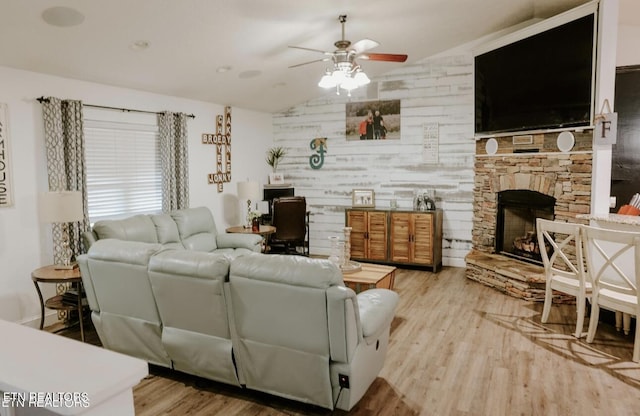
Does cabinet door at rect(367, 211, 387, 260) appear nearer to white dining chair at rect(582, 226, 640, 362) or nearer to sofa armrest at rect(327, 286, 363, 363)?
white dining chair at rect(582, 226, 640, 362)

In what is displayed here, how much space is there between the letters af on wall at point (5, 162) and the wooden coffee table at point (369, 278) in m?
3.13

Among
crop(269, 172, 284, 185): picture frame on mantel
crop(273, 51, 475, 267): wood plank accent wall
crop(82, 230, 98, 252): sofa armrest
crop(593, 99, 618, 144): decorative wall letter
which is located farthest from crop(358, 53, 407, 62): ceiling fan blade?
crop(269, 172, 284, 185): picture frame on mantel

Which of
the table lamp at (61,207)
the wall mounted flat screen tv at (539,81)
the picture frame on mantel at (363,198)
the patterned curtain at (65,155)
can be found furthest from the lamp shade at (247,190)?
the wall mounted flat screen tv at (539,81)

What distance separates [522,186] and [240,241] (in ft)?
12.0

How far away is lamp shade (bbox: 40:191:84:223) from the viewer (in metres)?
3.73

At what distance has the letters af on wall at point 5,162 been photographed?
383 cm

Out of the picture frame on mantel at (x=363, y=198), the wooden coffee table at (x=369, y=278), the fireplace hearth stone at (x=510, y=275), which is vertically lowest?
the fireplace hearth stone at (x=510, y=275)

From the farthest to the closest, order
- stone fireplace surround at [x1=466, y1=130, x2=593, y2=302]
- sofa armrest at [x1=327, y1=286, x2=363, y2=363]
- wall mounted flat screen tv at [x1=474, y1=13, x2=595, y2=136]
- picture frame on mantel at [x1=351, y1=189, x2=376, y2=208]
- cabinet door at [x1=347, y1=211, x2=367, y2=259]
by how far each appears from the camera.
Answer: picture frame on mantel at [x1=351, y1=189, x2=376, y2=208], cabinet door at [x1=347, y1=211, x2=367, y2=259], stone fireplace surround at [x1=466, y1=130, x2=593, y2=302], wall mounted flat screen tv at [x1=474, y1=13, x2=595, y2=136], sofa armrest at [x1=327, y1=286, x2=363, y2=363]

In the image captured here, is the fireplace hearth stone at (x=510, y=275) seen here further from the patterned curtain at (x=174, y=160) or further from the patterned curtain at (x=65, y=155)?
the patterned curtain at (x=65, y=155)

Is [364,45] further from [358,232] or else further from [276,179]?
[276,179]

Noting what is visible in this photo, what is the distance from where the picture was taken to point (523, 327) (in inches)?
164

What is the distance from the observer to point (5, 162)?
152 inches

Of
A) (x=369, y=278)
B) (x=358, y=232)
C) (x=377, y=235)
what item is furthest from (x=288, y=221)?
(x=369, y=278)

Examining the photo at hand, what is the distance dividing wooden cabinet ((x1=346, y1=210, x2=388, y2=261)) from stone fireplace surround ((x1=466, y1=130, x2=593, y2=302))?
1.30 meters
